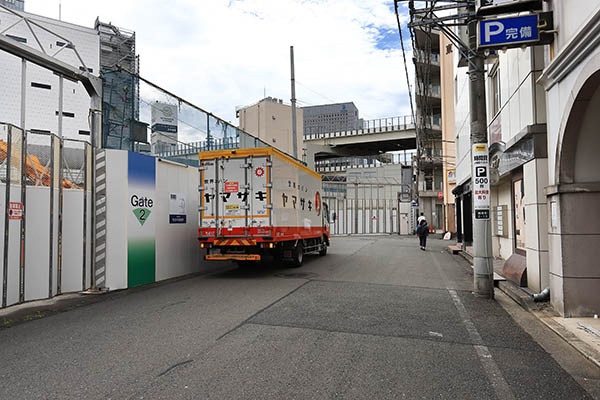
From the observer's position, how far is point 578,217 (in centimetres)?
625

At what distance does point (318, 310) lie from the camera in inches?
268

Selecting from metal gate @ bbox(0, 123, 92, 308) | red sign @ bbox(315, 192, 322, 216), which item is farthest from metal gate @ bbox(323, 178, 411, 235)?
metal gate @ bbox(0, 123, 92, 308)

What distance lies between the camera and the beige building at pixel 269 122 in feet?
108

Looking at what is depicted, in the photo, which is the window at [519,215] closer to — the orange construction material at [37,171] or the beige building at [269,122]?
the orange construction material at [37,171]

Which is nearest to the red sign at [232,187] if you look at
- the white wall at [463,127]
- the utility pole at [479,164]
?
the utility pole at [479,164]

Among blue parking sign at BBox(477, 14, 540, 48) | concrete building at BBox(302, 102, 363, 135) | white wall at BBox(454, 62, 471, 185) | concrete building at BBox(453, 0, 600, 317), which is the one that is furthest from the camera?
concrete building at BBox(302, 102, 363, 135)

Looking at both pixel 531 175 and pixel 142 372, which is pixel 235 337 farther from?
pixel 531 175

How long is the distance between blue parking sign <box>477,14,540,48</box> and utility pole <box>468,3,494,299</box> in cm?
83

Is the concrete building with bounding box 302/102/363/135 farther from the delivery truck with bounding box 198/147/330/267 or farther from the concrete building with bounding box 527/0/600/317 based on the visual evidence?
the concrete building with bounding box 527/0/600/317

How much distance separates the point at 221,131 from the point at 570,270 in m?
11.8

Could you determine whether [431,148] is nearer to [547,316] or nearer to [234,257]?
[234,257]

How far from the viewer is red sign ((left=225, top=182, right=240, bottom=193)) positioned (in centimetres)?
1091

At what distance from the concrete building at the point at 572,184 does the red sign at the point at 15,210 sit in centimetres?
903

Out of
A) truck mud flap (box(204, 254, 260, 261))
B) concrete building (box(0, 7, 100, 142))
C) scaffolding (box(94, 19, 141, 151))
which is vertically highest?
concrete building (box(0, 7, 100, 142))
